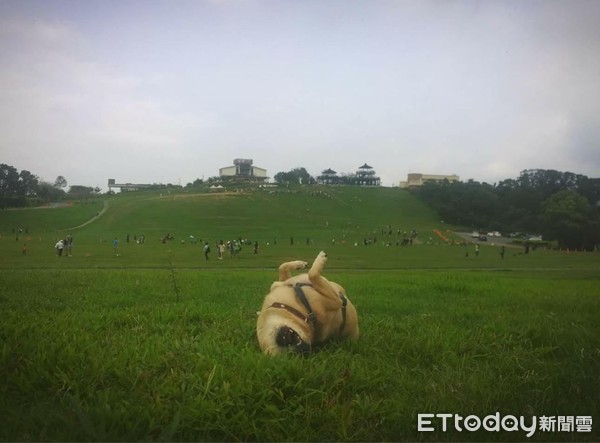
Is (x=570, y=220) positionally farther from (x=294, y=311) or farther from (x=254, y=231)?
(x=254, y=231)

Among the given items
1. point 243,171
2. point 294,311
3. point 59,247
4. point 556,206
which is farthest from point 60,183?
point 243,171

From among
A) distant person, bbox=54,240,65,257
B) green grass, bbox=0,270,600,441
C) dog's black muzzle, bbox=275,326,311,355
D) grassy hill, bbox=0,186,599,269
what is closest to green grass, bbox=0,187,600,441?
green grass, bbox=0,270,600,441

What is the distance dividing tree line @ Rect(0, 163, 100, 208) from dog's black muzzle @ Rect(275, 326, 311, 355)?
283 centimetres

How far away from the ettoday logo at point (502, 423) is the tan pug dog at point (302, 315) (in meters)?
1.26

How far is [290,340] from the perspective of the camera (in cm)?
380

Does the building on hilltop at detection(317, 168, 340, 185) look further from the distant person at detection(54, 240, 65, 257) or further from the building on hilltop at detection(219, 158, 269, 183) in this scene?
the distant person at detection(54, 240, 65, 257)

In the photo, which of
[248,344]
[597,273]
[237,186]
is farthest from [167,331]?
[237,186]

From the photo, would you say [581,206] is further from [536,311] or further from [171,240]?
[171,240]

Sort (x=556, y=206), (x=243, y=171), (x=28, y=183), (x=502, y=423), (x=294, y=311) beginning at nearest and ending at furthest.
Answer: (x=502, y=423) → (x=294, y=311) → (x=28, y=183) → (x=556, y=206) → (x=243, y=171)

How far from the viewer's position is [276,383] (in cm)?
329

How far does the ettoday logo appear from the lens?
2761 mm

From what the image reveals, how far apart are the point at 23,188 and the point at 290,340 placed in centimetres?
317

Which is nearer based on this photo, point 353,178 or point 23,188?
point 23,188

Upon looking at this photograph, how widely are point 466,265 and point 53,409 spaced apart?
21669mm
